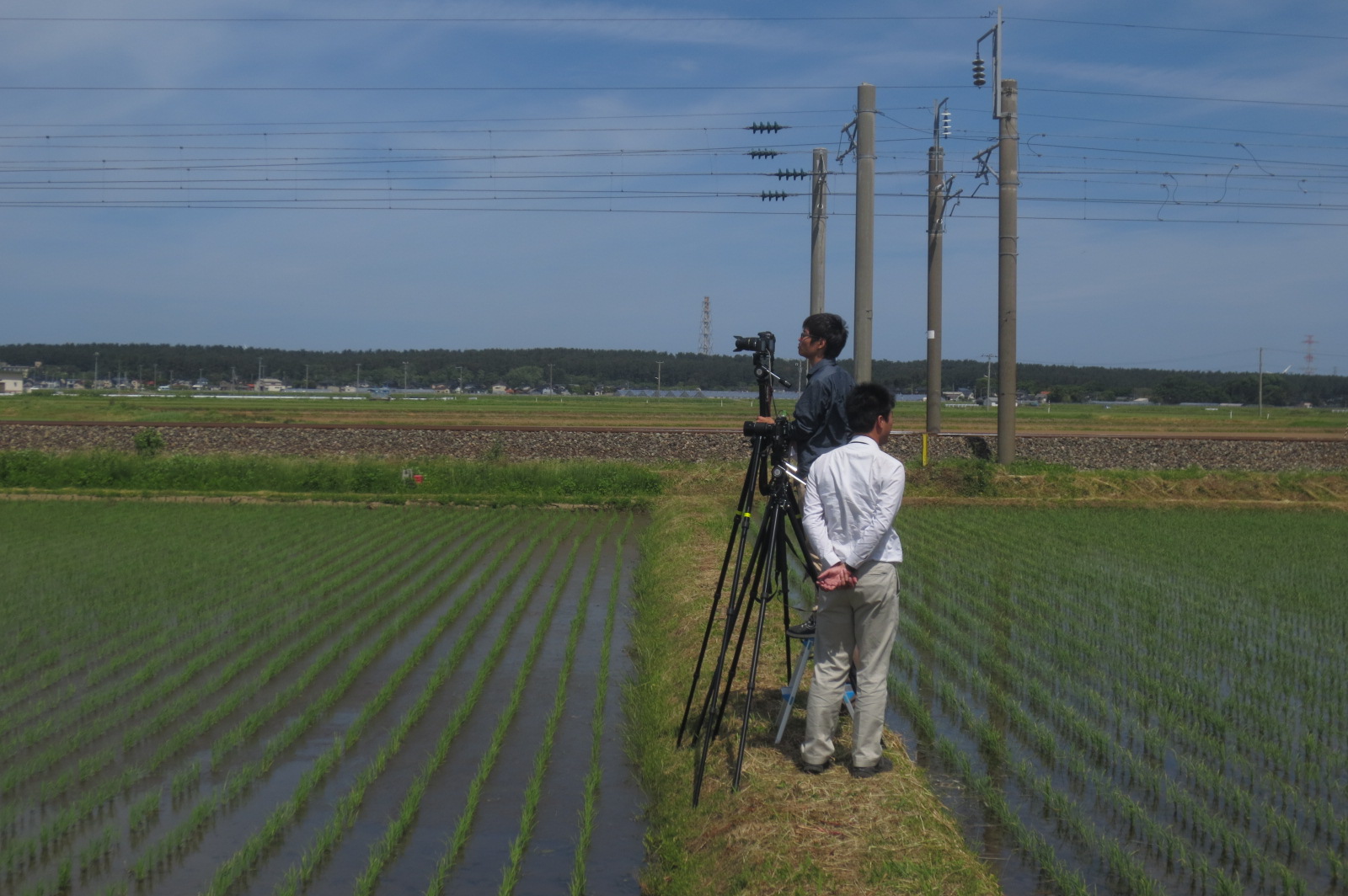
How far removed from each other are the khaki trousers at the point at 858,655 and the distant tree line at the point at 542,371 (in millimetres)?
98370

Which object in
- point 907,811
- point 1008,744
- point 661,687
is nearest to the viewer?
point 907,811

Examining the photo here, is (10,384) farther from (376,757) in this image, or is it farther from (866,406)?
(866,406)

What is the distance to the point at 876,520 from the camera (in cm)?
431

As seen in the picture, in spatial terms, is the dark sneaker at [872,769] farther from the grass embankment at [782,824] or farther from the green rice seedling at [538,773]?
the green rice seedling at [538,773]

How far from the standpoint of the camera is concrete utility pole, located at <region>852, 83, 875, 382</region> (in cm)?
1501

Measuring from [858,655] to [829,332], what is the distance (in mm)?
1395

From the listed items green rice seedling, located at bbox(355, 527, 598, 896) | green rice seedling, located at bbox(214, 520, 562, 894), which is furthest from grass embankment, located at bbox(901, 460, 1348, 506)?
green rice seedling, located at bbox(355, 527, 598, 896)

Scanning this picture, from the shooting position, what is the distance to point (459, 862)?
176 inches

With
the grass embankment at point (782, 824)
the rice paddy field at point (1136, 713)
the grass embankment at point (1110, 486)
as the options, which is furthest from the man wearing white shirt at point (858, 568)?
the grass embankment at point (1110, 486)

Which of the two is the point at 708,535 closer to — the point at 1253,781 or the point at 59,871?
the point at 1253,781

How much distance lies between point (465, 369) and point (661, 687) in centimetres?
13408

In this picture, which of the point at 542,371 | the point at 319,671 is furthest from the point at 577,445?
the point at 542,371

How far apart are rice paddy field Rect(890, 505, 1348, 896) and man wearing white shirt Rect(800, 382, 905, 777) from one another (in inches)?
29.2

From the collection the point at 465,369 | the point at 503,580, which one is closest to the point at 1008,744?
the point at 503,580
